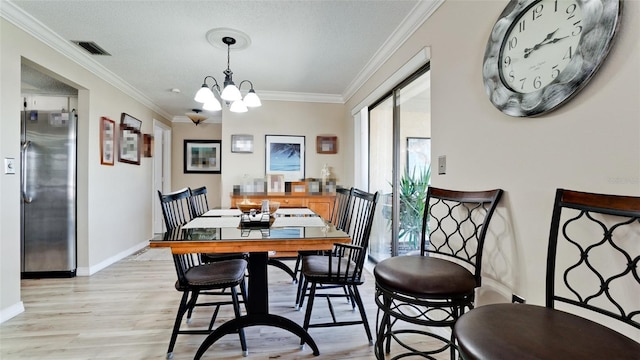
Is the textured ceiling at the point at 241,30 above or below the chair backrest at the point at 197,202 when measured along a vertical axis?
above

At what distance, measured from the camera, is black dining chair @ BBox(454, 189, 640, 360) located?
774 mm

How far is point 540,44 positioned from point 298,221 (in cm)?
162

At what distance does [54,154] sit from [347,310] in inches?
135

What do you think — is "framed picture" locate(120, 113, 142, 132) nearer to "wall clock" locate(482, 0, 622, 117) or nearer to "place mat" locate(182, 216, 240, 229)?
"place mat" locate(182, 216, 240, 229)

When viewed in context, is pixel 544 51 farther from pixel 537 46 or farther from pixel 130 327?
pixel 130 327

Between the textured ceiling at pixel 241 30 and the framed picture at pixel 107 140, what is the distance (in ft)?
1.92

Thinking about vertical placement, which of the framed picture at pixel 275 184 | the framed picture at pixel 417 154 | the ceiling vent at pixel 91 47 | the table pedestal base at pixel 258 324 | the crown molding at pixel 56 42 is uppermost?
the ceiling vent at pixel 91 47

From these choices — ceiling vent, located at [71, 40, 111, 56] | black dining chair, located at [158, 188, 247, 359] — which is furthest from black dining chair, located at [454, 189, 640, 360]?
ceiling vent, located at [71, 40, 111, 56]

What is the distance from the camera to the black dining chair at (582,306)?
77cm

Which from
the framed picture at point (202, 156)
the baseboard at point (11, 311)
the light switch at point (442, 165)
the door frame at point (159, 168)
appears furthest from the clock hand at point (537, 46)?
the framed picture at point (202, 156)

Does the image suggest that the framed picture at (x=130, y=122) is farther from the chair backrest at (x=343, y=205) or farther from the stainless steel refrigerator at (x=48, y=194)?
the chair backrest at (x=343, y=205)

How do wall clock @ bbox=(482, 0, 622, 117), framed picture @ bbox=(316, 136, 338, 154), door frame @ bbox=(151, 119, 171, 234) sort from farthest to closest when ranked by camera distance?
door frame @ bbox=(151, 119, 171, 234), framed picture @ bbox=(316, 136, 338, 154), wall clock @ bbox=(482, 0, 622, 117)

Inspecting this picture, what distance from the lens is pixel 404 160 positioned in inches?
111

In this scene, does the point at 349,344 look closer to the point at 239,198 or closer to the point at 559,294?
the point at 559,294
